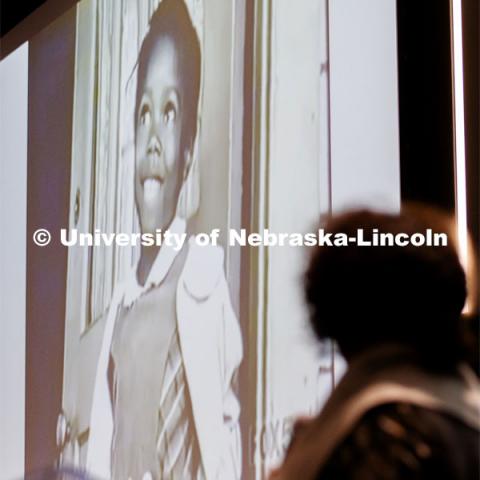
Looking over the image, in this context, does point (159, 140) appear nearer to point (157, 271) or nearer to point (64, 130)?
point (157, 271)

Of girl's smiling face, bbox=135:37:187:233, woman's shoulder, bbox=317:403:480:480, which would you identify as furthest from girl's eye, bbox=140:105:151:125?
woman's shoulder, bbox=317:403:480:480

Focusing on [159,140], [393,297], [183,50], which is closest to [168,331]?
[159,140]

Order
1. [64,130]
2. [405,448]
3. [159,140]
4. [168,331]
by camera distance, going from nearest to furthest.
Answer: [405,448] → [168,331] → [159,140] → [64,130]

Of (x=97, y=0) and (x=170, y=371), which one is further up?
(x=97, y=0)

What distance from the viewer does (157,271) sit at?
2.21m

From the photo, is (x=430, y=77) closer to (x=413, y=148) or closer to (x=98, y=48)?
(x=413, y=148)

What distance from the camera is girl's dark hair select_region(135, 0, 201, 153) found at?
2156mm

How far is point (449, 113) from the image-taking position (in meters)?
1.79

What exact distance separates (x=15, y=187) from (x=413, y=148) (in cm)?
151

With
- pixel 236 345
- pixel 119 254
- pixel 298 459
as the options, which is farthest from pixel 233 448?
pixel 298 459

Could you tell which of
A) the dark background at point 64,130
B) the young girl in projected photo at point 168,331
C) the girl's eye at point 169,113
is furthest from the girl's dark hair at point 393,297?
the girl's eye at point 169,113

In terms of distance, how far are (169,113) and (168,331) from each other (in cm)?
48

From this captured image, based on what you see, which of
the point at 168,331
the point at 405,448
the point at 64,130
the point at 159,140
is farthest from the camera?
the point at 64,130

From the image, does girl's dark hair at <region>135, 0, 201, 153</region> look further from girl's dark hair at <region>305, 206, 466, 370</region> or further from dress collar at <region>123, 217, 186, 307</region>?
girl's dark hair at <region>305, 206, 466, 370</region>
